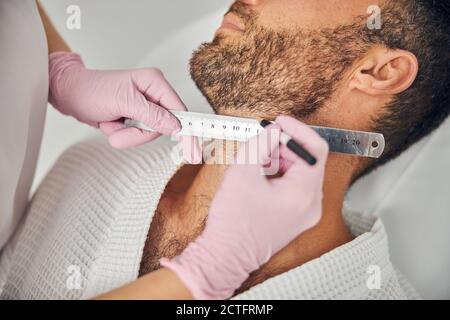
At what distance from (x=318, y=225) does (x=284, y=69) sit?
10.8 inches

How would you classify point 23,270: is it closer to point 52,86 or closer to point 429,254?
point 52,86

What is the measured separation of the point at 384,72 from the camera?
92 centimetres

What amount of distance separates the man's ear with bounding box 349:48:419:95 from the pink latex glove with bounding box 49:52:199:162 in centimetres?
31

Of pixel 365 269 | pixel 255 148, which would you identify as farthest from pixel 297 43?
pixel 365 269

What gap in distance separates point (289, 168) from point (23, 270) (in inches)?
21.6

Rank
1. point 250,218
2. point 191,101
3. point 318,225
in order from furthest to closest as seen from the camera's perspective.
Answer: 1. point 191,101
2. point 318,225
3. point 250,218

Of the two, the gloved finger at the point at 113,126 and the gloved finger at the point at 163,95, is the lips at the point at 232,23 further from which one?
the gloved finger at the point at 113,126

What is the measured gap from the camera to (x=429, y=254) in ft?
3.74

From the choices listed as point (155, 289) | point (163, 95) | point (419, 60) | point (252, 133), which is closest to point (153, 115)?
point (163, 95)

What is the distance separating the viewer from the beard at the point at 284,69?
92cm

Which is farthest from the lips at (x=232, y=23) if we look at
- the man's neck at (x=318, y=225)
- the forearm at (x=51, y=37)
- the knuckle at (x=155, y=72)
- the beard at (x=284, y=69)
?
the forearm at (x=51, y=37)

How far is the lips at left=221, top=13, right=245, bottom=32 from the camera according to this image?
3.16ft

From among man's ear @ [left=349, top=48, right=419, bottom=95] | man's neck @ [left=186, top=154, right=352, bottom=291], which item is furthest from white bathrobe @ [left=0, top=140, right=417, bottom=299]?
man's ear @ [left=349, top=48, right=419, bottom=95]

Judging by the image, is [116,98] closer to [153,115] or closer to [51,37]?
[153,115]
